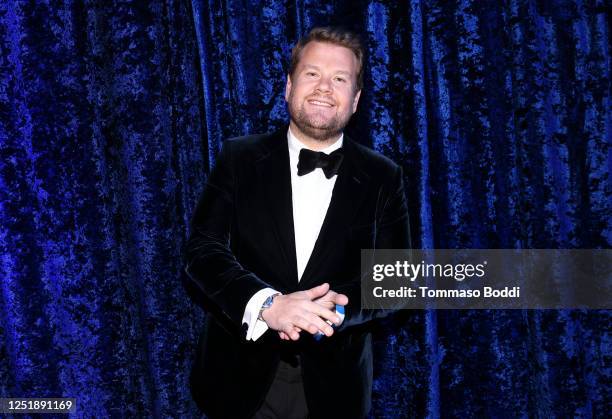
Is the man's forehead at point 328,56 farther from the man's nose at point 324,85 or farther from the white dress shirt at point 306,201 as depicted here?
the white dress shirt at point 306,201

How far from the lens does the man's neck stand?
1.55 m

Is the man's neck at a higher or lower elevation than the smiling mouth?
lower

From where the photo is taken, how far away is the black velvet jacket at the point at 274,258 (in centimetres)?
143

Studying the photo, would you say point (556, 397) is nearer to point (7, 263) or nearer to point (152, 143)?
point (152, 143)

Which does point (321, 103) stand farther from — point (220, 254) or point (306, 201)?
point (220, 254)

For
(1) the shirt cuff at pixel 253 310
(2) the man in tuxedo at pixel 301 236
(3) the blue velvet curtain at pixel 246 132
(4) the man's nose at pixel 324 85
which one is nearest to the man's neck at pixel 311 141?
(2) the man in tuxedo at pixel 301 236

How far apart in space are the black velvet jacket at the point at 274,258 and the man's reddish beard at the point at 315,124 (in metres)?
0.07

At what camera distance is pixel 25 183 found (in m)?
2.08

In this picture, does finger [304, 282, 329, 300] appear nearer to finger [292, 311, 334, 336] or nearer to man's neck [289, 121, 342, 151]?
finger [292, 311, 334, 336]

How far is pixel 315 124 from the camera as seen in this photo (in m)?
1.50

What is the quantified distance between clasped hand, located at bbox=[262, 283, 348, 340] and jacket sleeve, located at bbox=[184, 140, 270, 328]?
0.28 ft

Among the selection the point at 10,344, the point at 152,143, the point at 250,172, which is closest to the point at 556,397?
the point at 250,172

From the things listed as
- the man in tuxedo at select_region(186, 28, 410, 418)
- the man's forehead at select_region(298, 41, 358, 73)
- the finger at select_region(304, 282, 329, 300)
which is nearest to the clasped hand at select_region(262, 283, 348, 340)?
the finger at select_region(304, 282, 329, 300)

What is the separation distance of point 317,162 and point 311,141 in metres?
0.08
